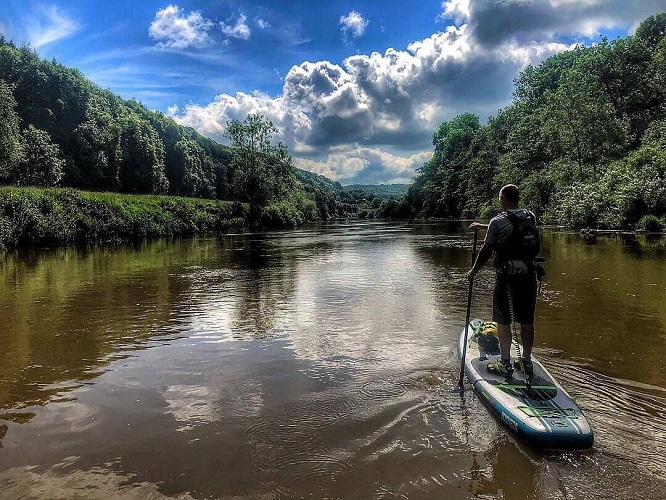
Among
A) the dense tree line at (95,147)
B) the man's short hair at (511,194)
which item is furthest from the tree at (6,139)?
the man's short hair at (511,194)

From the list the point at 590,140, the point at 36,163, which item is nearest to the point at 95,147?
the point at 36,163

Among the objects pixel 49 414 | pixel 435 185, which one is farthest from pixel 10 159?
pixel 435 185

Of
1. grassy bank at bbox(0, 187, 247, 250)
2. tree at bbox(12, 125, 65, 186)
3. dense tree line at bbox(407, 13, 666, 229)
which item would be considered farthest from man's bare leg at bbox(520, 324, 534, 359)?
tree at bbox(12, 125, 65, 186)

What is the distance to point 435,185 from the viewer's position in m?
107

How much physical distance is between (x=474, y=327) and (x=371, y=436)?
11.4ft

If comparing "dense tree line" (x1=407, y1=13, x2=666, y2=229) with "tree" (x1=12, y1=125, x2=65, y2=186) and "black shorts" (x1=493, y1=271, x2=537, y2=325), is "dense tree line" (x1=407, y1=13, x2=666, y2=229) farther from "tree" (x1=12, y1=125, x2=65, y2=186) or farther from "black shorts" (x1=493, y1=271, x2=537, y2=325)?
"tree" (x1=12, y1=125, x2=65, y2=186)

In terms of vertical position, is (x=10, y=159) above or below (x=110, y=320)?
above

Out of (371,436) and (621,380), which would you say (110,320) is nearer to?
(371,436)

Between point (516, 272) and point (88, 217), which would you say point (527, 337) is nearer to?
point (516, 272)

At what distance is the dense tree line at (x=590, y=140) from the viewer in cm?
3512

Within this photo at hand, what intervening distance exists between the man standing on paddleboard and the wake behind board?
0.79ft

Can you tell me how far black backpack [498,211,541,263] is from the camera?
5.80m

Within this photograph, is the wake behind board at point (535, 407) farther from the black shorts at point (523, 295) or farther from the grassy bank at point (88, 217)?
the grassy bank at point (88, 217)

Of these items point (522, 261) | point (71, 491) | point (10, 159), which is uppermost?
point (10, 159)
